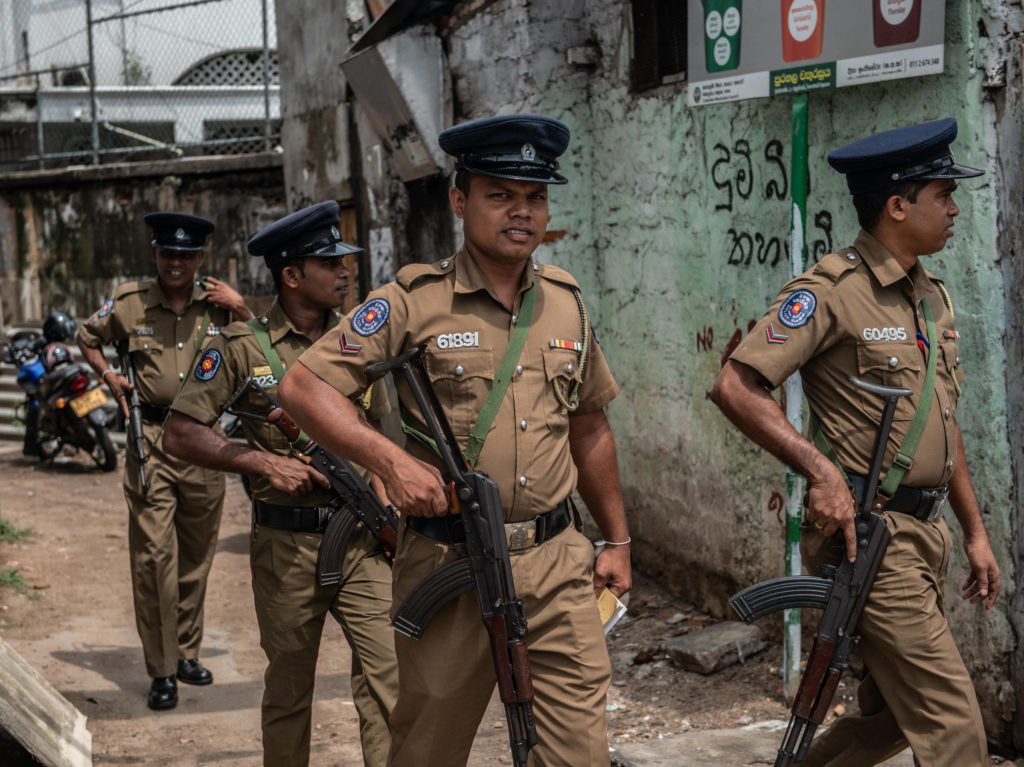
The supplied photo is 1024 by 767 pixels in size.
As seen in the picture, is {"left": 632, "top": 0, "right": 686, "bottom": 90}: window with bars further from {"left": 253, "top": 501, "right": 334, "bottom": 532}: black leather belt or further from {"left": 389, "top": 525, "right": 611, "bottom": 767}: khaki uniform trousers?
{"left": 389, "top": 525, "right": 611, "bottom": 767}: khaki uniform trousers

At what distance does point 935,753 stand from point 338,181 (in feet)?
24.2

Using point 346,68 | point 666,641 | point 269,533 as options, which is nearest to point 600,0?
Answer: point 346,68

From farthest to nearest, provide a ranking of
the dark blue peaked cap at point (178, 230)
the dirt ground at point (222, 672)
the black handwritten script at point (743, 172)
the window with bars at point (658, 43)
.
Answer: the window with bars at point (658, 43)
the dark blue peaked cap at point (178, 230)
the black handwritten script at point (743, 172)
the dirt ground at point (222, 672)

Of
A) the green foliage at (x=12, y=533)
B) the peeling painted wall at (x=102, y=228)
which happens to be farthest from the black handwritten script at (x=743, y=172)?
the peeling painted wall at (x=102, y=228)

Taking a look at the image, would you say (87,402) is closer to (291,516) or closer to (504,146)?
(291,516)

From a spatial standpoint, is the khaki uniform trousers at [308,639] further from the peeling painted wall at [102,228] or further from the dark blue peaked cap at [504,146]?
the peeling painted wall at [102,228]

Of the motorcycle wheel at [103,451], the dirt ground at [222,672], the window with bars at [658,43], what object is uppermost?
the window with bars at [658,43]

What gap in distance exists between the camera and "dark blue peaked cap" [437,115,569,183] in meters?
3.01

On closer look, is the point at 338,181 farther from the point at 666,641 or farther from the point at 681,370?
the point at 666,641

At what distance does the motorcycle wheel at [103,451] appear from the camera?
11.2 meters

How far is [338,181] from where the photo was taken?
9672mm

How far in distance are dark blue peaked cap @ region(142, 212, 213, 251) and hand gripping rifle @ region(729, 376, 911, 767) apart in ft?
11.6

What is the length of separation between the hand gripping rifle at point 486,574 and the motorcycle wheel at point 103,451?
8922 mm

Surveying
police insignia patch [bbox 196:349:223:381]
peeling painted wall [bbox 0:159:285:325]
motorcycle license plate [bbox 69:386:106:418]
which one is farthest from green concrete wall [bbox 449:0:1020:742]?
motorcycle license plate [bbox 69:386:106:418]
